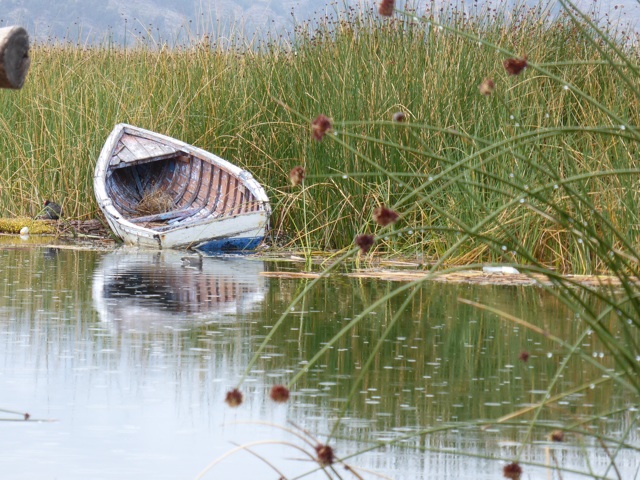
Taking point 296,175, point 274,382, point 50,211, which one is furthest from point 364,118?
point 296,175

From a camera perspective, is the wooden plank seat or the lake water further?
the wooden plank seat

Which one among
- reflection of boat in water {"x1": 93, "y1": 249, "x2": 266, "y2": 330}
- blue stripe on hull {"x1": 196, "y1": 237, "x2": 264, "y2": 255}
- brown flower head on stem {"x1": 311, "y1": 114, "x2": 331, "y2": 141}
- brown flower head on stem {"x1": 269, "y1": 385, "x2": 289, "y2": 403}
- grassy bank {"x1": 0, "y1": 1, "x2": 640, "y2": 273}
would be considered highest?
grassy bank {"x1": 0, "y1": 1, "x2": 640, "y2": 273}

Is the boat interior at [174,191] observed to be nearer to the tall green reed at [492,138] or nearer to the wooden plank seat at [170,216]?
the wooden plank seat at [170,216]

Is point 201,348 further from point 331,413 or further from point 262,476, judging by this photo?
point 262,476

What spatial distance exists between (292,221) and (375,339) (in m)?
5.01

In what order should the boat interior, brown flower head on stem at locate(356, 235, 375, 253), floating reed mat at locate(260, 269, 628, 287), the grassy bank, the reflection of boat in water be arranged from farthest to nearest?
the boat interior, the grassy bank, floating reed mat at locate(260, 269, 628, 287), the reflection of boat in water, brown flower head on stem at locate(356, 235, 375, 253)

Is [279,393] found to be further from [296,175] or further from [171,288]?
[171,288]

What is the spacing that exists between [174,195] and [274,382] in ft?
25.1

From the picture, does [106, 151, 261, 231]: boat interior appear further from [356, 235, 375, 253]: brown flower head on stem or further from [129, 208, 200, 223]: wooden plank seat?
[356, 235, 375, 253]: brown flower head on stem

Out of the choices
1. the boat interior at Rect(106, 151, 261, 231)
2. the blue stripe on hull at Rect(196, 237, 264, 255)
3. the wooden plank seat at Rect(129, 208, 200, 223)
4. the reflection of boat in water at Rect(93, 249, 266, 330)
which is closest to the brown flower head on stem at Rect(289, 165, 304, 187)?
the reflection of boat in water at Rect(93, 249, 266, 330)

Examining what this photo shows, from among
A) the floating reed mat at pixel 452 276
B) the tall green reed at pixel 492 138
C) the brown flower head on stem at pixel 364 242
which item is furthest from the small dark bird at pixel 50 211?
the brown flower head on stem at pixel 364 242

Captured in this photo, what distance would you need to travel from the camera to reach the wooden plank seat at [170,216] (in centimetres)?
1140

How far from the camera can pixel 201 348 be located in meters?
5.59

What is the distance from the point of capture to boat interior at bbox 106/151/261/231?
1136 centimetres
